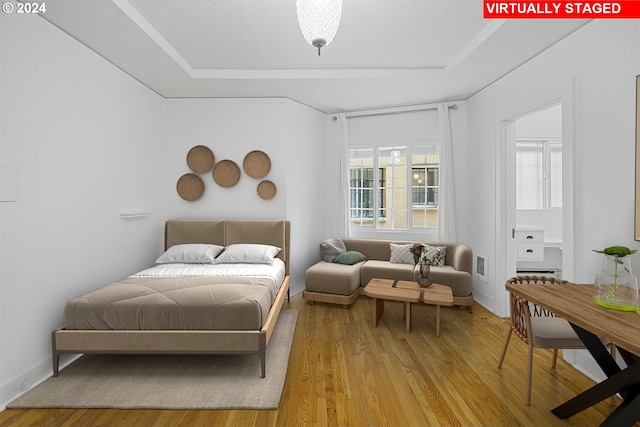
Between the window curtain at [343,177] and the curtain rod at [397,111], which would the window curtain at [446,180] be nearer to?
the curtain rod at [397,111]

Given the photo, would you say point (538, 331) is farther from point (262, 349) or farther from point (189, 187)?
point (189, 187)

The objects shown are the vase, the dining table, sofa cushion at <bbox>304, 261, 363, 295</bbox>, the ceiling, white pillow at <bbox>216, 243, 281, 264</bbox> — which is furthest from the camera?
sofa cushion at <bbox>304, 261, 363, 295</bbox>

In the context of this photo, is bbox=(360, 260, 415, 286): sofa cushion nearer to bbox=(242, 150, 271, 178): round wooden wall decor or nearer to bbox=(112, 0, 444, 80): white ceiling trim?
bbox=(242, 150, 271, 178): round wooden wall decor

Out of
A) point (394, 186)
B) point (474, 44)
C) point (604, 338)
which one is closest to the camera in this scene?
point (604, 338)

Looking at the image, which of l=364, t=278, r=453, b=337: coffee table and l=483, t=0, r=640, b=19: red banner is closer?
l=483, t=0, r=640, b=19: red banner

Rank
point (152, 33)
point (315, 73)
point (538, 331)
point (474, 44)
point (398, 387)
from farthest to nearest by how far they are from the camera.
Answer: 1. point (315, 73)
2. point (474, 44)
3. point (152, 33)
4. point (398, 387)
5. point (538, 331)

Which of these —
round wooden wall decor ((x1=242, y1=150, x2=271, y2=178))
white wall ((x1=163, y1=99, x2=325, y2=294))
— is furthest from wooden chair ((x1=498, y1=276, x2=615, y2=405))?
round wooden wall decor ((x1=242, y1=150, x2=271, y2=178))

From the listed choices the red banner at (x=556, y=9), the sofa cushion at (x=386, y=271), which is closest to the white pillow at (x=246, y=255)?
the sofa cushion at (x=386, y=271)

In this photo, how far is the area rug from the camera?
204 cm

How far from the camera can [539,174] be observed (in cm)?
518

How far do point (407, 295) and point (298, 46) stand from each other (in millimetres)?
2783

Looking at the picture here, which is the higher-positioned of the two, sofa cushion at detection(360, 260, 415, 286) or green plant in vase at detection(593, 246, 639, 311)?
green plant in vase at detection(593, 246, 639, 311)

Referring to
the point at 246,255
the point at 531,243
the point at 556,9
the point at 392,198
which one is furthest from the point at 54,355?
the point at 531,243

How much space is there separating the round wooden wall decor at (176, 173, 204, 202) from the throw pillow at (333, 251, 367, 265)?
221 centimetres
